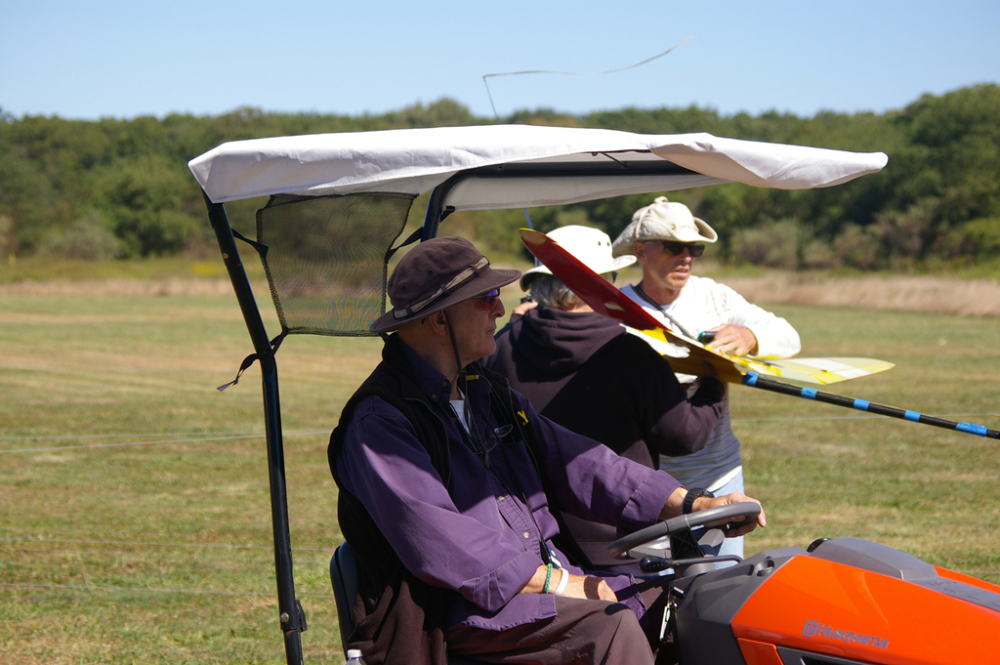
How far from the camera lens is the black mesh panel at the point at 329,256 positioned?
272cm

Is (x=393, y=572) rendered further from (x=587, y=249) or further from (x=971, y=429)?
(x=971, y=429)

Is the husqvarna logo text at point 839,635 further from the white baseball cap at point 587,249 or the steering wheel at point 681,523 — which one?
the white baseball cap at point 587,249

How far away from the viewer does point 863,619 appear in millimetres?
1876

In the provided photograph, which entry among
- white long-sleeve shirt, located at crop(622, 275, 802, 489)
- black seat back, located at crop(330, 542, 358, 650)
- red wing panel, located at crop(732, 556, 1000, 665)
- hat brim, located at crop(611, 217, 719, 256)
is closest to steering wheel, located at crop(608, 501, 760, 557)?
red wing panel, located at crop(732, 556, 1000, 665)

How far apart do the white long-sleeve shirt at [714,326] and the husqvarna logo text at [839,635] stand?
1443mm

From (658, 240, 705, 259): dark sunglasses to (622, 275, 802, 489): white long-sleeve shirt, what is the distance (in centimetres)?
21

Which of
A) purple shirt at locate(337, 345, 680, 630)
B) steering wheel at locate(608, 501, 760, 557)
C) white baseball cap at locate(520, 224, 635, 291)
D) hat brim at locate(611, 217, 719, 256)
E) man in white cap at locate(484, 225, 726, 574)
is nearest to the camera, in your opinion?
purple shirt at locate(337, 345, 680, 630)

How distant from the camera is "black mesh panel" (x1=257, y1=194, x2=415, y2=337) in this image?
272 cm

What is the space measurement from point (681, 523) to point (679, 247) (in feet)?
5.34

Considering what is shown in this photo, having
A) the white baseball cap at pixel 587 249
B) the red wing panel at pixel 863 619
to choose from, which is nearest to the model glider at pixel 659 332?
the white baseball cap at pixel 587 249

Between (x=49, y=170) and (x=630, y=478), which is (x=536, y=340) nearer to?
(x=630, y=478)

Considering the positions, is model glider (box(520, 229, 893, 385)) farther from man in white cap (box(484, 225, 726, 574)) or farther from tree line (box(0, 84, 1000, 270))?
tree line (box(0, 84, 1000, 270))

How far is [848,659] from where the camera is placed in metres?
1.86

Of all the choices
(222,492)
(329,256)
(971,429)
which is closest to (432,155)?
(329,256)
